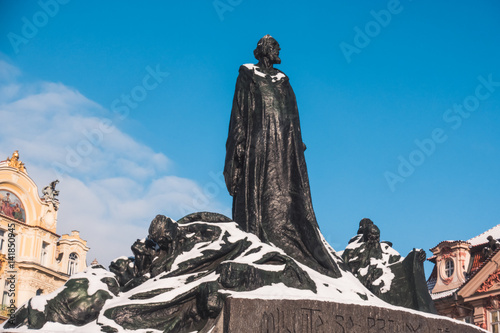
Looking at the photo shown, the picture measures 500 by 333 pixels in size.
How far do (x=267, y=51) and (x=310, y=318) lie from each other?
483 centimetres

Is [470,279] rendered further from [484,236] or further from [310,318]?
[310,318]

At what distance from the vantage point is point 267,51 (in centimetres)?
1213

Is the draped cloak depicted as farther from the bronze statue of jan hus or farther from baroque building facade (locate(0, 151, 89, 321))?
baroque building facade (locate(0, 151, 89, 321))

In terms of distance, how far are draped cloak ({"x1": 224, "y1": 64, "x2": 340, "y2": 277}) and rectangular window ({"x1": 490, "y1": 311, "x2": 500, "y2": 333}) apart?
22.5 metres

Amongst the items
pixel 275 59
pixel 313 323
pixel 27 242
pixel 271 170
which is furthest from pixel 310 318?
pixel 27 242

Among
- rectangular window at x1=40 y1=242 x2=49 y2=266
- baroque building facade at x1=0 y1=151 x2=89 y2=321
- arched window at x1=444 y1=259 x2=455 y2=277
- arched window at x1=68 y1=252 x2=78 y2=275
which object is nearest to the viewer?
arched window at x1=444 y1=259 x2=455 y2=277

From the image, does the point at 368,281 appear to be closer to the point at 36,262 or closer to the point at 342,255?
the point at 342,255

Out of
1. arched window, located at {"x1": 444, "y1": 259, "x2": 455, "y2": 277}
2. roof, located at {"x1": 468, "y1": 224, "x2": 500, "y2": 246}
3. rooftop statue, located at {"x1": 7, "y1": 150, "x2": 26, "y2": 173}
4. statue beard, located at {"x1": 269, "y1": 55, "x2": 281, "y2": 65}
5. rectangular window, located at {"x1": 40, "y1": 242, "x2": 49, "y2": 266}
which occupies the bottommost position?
statue beard, located at {"x1": 269, "y1": 55, "x2": 281, "y2": 65}

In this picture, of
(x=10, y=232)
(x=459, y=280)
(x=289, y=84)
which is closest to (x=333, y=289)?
(x=289, y=84)

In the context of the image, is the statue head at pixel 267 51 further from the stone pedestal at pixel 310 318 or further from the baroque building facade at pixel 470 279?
the baroque building facade at pixel 470 279

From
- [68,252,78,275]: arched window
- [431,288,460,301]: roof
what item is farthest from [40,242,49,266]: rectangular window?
[431,288,460,301]: roof

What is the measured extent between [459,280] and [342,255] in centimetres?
2403

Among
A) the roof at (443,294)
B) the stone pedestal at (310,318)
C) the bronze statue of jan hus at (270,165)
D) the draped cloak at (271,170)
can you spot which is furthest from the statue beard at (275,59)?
the roof at (443,294)

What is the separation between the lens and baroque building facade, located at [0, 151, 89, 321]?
46.6m
